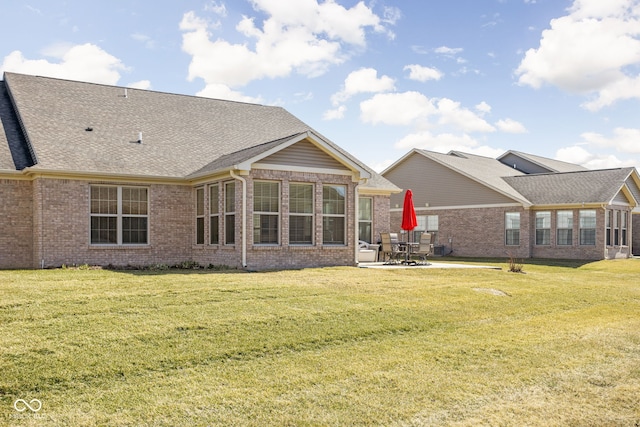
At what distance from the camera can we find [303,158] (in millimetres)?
16953

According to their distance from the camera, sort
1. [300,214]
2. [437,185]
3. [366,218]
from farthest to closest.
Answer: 1. [437,185]
2. [366,218]
3. [300,214]

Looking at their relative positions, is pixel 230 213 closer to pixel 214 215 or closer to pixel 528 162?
pixel 214 215

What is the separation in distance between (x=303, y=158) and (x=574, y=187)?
18035 mm

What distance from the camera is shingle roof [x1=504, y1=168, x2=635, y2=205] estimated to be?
1096 inches

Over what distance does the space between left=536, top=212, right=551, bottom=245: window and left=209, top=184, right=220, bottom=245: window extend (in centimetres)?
1839

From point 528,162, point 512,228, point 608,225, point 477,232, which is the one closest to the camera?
point 608,225

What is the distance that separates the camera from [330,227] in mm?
17781

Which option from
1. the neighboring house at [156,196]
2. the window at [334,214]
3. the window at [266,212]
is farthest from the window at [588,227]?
the window at [266,212]

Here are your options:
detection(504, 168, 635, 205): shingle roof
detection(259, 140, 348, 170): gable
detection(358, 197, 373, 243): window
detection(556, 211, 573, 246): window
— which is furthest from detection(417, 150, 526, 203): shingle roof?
detection(259, 140, 348, 170): gable

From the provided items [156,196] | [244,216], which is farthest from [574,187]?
[156,196]

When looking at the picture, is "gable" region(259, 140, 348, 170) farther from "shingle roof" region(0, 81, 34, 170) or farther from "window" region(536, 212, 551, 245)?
"window" region(536, 212, 551, 245)

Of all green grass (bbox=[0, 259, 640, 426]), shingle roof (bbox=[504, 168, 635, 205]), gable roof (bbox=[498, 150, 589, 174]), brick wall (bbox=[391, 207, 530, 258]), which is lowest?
green grass (bbox=[0, 259, 640, 426])

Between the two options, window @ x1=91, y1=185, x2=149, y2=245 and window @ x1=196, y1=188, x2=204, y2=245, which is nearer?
window @ x1=91, y1=185, x2=149, y2=245

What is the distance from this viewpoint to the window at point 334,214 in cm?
1766
